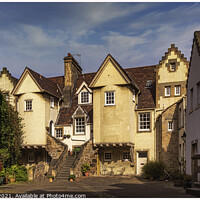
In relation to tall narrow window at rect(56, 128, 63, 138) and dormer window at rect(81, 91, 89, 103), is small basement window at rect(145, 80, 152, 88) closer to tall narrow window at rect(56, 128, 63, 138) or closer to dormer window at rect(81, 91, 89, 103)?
dormer window at rect(81, 91, 89, 103)

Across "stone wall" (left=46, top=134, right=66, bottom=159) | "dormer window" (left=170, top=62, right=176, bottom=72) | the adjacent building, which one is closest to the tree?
"stone wall" (left=46, top=134, right=66, bottom=159)

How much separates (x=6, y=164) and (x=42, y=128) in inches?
211

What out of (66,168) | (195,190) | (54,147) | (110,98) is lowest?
(66,168)

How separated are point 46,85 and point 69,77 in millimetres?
4105

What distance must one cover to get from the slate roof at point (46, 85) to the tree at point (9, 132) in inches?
177

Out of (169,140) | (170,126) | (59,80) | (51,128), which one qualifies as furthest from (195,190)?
(59,80)

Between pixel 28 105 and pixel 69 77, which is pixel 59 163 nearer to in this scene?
pixel 28 105

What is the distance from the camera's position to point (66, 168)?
1362 inches

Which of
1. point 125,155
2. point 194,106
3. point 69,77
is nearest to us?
point 194,106

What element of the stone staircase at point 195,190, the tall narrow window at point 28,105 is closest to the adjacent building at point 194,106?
the stone staircase at point 195,190

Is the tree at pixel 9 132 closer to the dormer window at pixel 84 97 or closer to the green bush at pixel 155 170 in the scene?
the dormer window at pixel 84 97

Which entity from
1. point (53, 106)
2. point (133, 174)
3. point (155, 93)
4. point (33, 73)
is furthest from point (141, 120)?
point (33, 73)

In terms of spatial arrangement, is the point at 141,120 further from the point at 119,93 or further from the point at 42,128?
the point at 42,128

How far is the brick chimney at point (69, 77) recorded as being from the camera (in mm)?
41688
